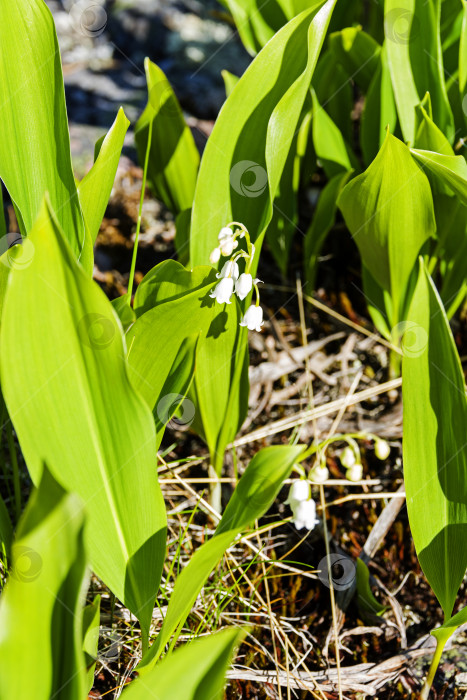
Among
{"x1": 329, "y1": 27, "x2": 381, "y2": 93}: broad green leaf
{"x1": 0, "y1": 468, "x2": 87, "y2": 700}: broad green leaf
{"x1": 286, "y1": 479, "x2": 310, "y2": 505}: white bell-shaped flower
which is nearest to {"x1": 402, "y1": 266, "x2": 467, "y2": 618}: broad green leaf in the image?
{"x1": 286, "y1": 479, "x2": 310, "y2": 505}: white bell-shaped flower

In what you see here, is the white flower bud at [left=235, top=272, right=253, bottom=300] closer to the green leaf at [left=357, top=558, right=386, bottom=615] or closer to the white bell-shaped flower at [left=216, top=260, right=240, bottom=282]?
the white bell-shaped flower at [left=216, top=260, right=240, bottom=282]

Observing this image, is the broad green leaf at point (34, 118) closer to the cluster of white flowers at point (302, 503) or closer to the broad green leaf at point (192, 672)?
the cluster of white flowers at point (302, 503)

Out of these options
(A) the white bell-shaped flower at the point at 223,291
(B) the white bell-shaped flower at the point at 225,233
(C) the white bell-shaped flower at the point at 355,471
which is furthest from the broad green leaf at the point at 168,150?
(C) the white bell-shaped flower at the point at 355,471

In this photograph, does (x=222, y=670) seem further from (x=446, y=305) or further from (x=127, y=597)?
(x=446, y=305)

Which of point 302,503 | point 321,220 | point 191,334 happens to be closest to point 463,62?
point 321,220

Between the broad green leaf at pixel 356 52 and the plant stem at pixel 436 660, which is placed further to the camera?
the broad green leaf at pixel 356 52

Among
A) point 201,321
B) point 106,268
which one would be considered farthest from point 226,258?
point 106,268

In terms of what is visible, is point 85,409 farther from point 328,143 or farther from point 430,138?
point 328,143
